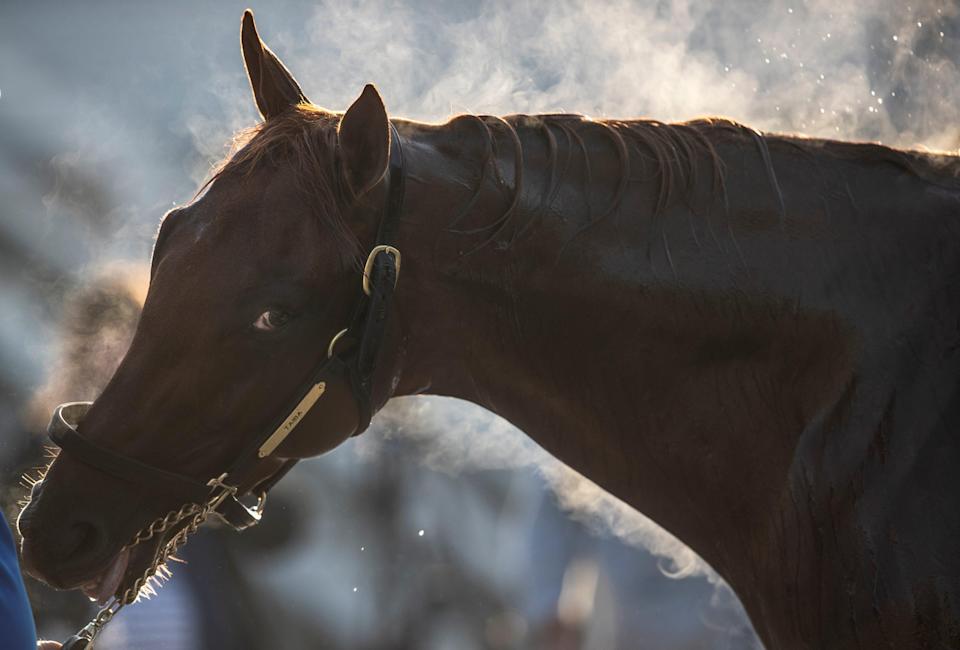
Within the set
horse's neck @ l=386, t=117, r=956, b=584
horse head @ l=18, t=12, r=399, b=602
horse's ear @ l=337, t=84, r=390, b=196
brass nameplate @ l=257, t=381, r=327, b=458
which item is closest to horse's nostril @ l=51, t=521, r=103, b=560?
horse head @ l=18, t=12, r=399, b=602

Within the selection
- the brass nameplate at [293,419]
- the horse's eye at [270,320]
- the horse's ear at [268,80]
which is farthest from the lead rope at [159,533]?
the horse's ear at [268,80]

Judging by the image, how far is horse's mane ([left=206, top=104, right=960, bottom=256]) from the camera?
92.6 inches

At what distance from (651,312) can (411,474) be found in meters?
5.86

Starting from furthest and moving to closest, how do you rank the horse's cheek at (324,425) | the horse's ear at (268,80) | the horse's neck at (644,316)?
1. the horse's ear at (268,80)
2. the horse's cheek at (324,425)
3. the horse's neck at (644,316)

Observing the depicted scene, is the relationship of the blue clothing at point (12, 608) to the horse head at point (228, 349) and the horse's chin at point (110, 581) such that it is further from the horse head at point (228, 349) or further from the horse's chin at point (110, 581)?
the horse's chin at point (110, 581)

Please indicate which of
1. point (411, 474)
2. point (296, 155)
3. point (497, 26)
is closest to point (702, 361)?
point (296, 155)

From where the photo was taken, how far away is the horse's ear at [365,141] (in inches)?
90.4

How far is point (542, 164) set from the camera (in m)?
2.45

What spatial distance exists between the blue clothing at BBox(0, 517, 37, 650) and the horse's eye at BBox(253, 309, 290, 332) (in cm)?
76

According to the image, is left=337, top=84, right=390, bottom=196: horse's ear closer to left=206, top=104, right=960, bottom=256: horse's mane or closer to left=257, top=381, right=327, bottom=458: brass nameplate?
left=206, top=104, right=960, bottom=256: horse's mane

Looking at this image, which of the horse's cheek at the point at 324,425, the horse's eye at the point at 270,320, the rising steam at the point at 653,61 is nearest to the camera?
the horse's eye at the point at 270,320

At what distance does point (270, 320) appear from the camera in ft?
7.71

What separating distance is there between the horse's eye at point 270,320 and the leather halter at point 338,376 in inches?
Result: 5.4

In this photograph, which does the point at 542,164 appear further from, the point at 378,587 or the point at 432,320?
the point at 378,587
